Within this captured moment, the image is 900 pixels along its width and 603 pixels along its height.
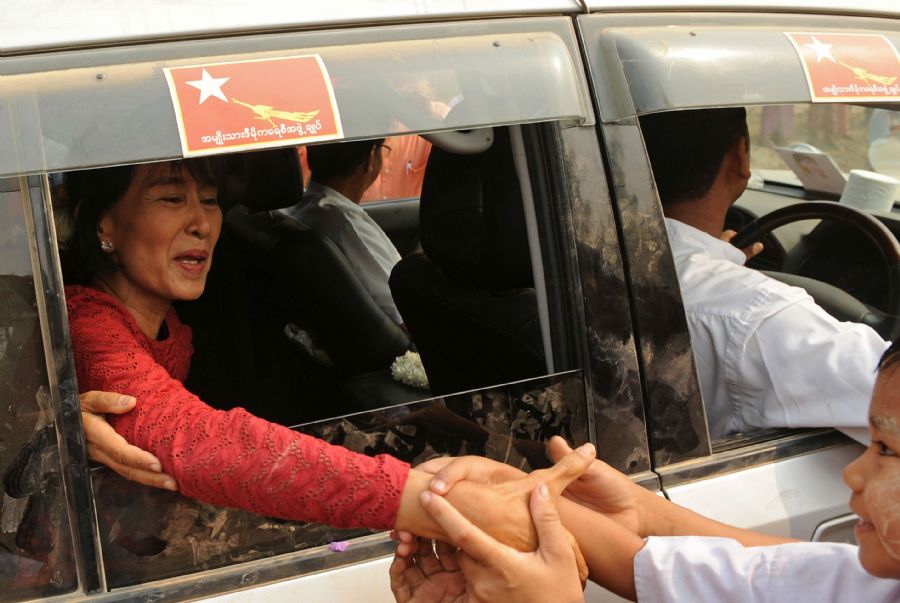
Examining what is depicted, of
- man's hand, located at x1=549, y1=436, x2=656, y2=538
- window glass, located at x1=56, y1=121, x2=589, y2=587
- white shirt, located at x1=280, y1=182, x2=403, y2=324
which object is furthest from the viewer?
white shirt, located at x1=280, y1=182, x2=403, y2=324

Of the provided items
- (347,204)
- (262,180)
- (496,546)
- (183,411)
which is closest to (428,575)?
(496,546)

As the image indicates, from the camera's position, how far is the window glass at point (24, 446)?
135 cm

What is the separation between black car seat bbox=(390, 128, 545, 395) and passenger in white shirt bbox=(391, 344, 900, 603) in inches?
14.3

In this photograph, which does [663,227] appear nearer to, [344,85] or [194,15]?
[344,85]

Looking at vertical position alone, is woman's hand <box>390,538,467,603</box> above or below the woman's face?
below

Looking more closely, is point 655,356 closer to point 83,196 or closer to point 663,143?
point 663,143

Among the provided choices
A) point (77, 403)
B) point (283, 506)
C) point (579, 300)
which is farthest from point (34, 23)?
point (579, 300)

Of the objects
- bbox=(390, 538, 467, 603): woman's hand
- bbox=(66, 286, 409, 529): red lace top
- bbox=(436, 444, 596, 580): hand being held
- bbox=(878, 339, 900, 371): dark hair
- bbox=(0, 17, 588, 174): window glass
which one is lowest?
bbox=(390, 538, 467, 603): woman's hand

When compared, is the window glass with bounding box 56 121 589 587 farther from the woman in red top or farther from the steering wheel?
the steering wheel

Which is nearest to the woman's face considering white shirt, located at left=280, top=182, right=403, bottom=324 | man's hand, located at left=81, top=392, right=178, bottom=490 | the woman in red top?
the woman in red top

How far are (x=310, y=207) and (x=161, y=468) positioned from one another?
223cm

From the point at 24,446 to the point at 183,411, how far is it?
1.00 ft

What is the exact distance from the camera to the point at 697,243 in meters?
2.35

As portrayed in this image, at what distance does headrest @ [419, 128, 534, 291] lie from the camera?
2.15 m
